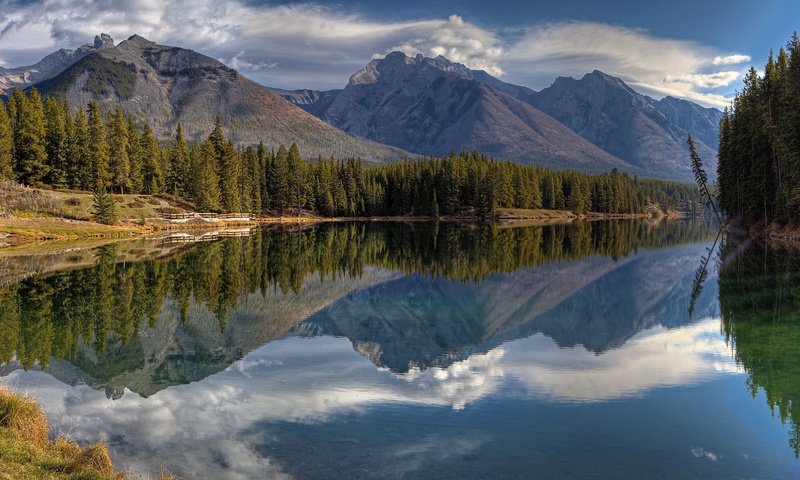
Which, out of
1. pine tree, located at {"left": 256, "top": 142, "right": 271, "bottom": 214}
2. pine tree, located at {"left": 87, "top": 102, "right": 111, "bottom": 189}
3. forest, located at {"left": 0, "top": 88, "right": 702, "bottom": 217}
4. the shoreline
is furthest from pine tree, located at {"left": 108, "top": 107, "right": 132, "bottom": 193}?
pine tree, located at {"left": 256, "top": 142, "right": 271, "bottom": 214}

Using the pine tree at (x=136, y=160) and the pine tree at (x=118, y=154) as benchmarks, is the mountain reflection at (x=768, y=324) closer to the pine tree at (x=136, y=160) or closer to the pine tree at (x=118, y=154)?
the pine tree at (x=118, y=154)

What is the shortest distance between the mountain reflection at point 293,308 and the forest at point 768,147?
73.5 feet

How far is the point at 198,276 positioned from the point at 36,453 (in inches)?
1466

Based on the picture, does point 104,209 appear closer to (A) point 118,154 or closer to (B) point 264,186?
(A) point 118,154

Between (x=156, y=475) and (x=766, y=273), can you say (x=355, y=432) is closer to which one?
(x=156, y=475)

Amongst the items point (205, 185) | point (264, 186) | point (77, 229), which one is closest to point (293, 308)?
point (77, 229)

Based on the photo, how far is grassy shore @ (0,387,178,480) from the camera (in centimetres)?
1109

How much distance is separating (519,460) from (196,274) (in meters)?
40.5

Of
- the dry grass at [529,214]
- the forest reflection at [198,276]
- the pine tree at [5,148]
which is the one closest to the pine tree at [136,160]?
the pine tree at [5,148]

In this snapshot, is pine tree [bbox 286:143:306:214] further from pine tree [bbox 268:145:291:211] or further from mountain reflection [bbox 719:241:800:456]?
mountain reflection [bbox 719:241:800:456]

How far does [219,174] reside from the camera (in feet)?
449

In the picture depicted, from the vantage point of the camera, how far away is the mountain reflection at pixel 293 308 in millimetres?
25391

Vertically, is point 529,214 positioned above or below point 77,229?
above

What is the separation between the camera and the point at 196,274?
4941cm
